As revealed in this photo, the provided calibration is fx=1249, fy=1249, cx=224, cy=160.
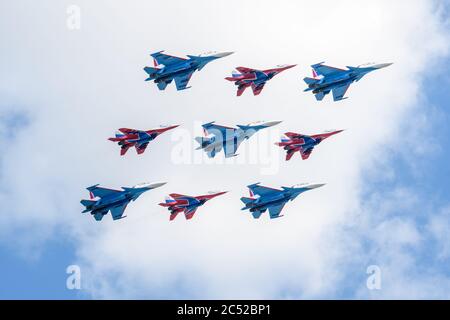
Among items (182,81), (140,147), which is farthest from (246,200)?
(182,81)

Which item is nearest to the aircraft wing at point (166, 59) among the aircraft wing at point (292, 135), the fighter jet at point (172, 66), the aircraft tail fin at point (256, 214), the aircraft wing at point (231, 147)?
the fighter jet at point (172, 66)

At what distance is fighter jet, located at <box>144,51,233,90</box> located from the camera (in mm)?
145875

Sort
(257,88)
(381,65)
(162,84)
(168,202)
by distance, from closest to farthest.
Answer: (168,202) → (381,65) → (162,84) → (257,88)

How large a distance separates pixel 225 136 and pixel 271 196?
345 inches

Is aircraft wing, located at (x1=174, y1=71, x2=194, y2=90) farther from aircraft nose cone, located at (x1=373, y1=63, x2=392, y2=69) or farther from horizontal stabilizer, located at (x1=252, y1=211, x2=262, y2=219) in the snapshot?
aircraft nose cone, located at (x1=373, y1=63, x2=392, y2=69)

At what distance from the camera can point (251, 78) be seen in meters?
147

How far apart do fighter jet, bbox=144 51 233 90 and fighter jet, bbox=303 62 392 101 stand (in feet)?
34.7

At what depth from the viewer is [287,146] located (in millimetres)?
145125

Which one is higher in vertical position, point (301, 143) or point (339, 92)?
point (339, 92)

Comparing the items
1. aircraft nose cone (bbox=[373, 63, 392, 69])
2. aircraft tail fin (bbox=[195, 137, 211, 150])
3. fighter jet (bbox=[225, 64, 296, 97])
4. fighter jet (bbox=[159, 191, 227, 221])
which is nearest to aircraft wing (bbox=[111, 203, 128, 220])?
fighter jet (bbox=[159, 191, 227, 221])

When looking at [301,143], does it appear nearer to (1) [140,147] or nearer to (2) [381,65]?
(2) [381,65]
